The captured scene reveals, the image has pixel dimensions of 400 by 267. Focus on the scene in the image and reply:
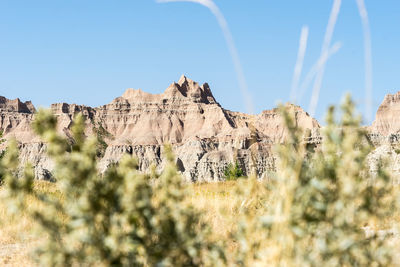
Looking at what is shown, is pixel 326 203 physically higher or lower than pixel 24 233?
higher

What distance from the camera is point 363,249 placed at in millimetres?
3041

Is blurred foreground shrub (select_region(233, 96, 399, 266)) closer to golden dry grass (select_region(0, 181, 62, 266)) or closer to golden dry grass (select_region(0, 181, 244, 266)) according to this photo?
golden dry grass (select_region(0, 181, 244, 266))

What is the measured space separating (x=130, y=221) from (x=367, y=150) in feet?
5.44

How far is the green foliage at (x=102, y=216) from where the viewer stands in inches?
104

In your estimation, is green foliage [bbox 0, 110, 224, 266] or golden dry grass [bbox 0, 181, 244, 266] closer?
green foliage [bbox 0, 110, 224, 266]

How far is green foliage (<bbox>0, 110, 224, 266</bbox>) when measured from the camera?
2.65 meters

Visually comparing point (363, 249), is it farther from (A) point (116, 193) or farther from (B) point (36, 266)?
(B) point (36, 266)

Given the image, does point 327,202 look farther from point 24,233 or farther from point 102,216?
point 24,233

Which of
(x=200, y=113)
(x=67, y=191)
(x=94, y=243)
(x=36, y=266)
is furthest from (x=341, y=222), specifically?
(x=200, y=113)

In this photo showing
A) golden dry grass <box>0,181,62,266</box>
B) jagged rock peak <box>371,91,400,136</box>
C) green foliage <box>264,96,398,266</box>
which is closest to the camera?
green foliage <box>264,96,398,266</box>

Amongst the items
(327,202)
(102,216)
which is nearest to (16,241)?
(102,216)

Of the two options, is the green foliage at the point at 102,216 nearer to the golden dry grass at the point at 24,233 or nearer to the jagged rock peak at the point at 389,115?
the golden dry grass at the point at 24,233

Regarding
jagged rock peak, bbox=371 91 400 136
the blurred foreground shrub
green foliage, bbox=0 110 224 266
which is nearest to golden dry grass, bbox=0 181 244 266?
green foliage, bbox=0 110 224 266

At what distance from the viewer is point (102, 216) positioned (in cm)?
280
